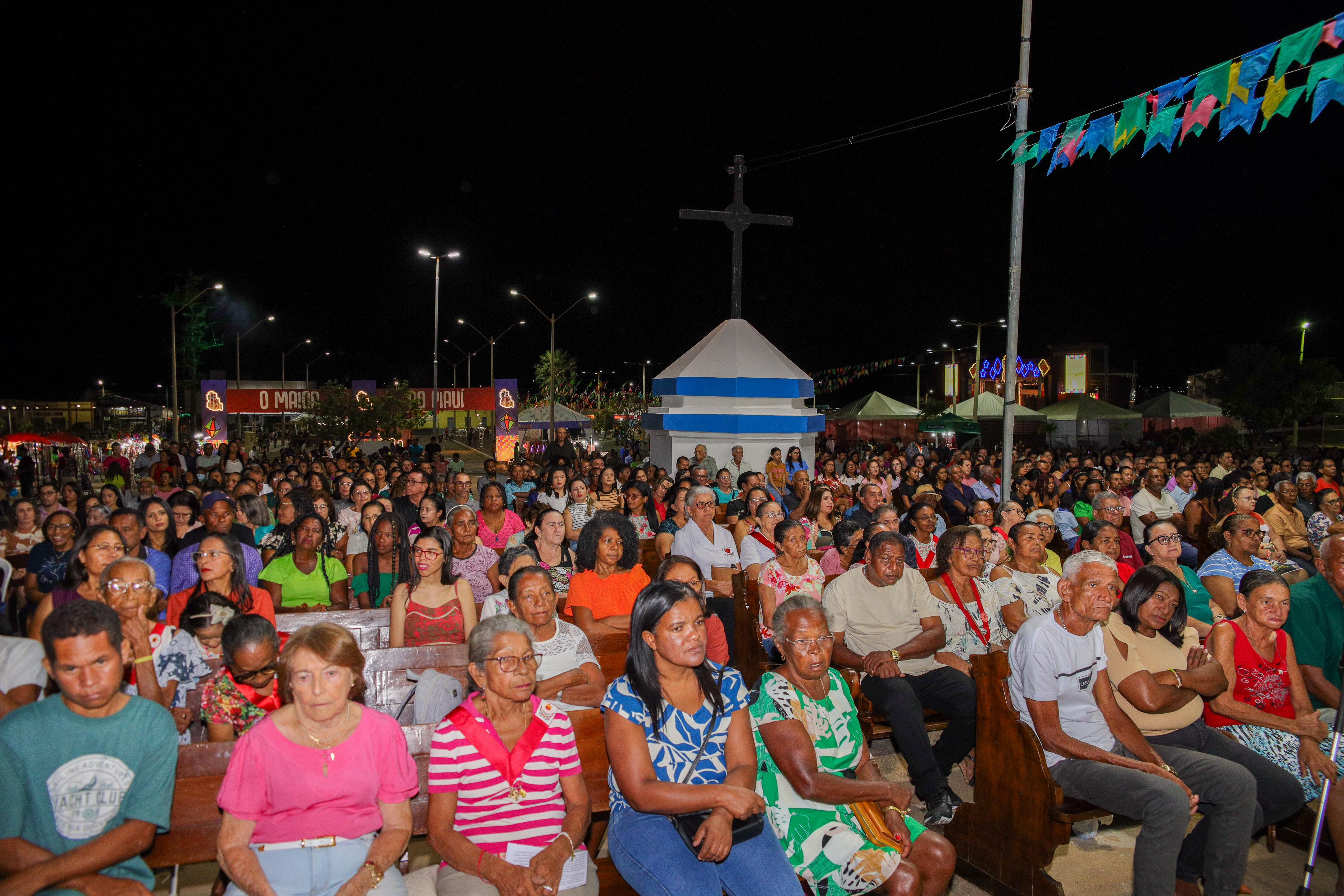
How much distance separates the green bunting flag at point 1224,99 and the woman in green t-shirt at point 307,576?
6754mm

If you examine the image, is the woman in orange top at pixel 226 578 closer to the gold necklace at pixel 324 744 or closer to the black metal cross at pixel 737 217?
the gold necklace at pixel 324 744

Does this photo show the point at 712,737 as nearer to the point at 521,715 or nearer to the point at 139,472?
the point at 521,715

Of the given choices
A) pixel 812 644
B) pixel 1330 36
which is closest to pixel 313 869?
pixel 812 644

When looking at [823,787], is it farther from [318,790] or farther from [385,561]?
[385,561]

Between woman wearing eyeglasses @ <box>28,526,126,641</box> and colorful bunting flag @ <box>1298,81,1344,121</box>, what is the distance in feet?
23.9

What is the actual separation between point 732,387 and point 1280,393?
29.8 meters

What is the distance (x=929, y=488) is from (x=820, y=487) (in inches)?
91.4

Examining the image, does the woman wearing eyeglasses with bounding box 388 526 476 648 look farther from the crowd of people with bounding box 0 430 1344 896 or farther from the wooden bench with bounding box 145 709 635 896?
the wooden bench with bounding box 145 709 635 896

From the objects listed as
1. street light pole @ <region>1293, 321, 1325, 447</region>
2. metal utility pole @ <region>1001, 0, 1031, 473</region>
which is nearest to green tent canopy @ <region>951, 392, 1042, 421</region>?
street light pole @ <region>1293, 321, 1325, 447</region>

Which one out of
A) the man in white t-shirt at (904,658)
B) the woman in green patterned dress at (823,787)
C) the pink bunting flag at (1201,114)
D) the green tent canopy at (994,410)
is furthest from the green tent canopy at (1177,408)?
the woman in green patterned dress at (823,787)

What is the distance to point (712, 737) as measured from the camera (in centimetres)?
329

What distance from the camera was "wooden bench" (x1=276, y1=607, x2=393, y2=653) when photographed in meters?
5.45

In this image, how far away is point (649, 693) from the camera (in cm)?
327

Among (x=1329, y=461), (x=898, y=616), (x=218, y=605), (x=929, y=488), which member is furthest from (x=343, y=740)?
(x=1329, y=461)
